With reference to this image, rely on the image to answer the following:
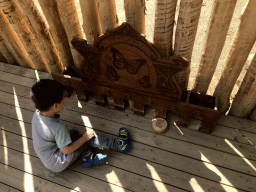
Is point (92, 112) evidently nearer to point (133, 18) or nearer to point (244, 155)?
point (133, 18)

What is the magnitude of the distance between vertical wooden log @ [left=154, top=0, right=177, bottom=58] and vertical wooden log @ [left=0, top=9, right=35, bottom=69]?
7.44 feet

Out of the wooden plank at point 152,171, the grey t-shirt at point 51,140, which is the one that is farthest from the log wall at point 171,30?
the grey t-shirt at point 51,140

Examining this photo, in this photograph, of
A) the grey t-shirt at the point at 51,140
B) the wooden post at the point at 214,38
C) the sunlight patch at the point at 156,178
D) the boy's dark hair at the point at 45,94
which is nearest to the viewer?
the wooden post at the point at 214,38

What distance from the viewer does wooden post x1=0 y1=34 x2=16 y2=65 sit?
A: 3.23 metres

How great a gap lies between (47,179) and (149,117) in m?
1.35

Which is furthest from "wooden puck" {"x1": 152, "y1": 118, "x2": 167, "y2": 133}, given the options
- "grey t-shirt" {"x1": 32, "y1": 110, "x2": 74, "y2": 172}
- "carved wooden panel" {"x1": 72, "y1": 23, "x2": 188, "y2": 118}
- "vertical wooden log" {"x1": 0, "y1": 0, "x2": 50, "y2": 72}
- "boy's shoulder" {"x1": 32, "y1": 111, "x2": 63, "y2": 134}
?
"vertical wooden log" {"x1": 0, "y1": 0, "x2": 50, "y2": 72}

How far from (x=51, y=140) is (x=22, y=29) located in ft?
5.40

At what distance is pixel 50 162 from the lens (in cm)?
204

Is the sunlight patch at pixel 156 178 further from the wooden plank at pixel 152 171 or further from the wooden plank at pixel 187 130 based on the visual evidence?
the wooden plank at pixel 187 130

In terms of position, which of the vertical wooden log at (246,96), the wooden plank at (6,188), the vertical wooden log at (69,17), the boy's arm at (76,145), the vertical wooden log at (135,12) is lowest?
the wooden plank at (6,188)

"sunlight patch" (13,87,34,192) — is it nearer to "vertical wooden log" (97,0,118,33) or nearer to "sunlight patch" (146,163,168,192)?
"sunlight patch" (146,163,168,192)

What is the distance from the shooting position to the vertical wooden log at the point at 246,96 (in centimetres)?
207

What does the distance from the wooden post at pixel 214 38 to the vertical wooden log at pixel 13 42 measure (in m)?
2.71

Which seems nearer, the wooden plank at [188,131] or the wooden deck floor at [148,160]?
the wooden deck floor at [148,160]
